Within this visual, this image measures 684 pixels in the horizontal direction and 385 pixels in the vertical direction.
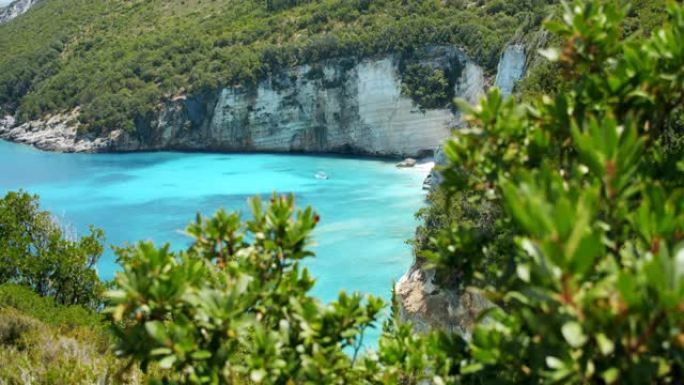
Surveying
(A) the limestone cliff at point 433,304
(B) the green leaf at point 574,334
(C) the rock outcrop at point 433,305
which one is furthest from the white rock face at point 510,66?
(B) the green leaf at point 574,334

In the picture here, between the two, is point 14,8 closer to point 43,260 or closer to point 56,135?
point 56,135

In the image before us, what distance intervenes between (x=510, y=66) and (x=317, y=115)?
60.7 feet

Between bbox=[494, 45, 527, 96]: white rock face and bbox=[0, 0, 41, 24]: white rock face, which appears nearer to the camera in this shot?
bbox=[494, 45, 527, 96]: white rock face

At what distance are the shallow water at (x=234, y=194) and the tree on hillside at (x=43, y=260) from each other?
6.46 m

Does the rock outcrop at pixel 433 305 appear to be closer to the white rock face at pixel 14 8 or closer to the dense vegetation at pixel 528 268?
the dense vegetation at pixel 528 268

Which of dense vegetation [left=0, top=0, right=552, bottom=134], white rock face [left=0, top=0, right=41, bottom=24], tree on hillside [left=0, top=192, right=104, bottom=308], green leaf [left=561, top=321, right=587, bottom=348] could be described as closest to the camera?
green leaf [left=561, top=321, right=587, bottom=348]

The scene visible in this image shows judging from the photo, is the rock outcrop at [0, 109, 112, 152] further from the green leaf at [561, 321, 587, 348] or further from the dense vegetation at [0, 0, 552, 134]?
the green leaf at [561, 321, 587, 348]

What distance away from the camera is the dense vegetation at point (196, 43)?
37969mm


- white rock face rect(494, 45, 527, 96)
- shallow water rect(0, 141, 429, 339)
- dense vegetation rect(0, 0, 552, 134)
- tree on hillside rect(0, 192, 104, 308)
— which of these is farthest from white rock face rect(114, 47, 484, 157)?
tree on hillside rect(0, 192, 104, 308)

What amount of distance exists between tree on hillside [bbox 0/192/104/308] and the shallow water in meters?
6.46

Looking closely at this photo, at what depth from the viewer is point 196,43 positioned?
47.2m

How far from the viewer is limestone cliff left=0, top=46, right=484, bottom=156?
123 ft

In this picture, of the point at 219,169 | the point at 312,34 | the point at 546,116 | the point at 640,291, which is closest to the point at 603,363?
the point at 640,291

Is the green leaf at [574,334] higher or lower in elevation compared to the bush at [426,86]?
lower
